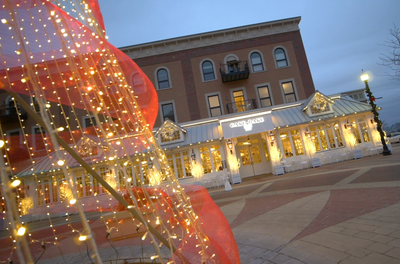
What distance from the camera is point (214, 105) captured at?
1842 cm

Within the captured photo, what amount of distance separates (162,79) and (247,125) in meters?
8.49

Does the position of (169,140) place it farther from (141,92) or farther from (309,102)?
(141,92)

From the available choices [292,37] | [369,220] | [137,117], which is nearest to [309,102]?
[292,37]

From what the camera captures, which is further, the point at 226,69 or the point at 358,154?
the point at 226,69

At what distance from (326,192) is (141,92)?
20.7 ft

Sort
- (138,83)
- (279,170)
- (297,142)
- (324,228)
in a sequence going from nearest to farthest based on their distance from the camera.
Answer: (138,83) < (324,228) < (279,170) < (297,142)

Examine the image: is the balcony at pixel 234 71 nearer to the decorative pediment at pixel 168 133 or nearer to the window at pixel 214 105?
the window at pixel 214 105

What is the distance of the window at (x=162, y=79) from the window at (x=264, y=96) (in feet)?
24.6

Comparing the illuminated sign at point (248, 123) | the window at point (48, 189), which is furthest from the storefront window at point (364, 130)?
the window at point (48, 189)

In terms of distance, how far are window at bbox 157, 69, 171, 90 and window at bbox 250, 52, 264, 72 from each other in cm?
716

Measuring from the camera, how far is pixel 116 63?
314 centimetres

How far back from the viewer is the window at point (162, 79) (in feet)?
62.3

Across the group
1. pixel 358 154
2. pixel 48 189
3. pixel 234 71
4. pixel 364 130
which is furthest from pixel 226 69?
pixel 48 189

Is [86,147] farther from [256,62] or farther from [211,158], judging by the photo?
[256,62]
